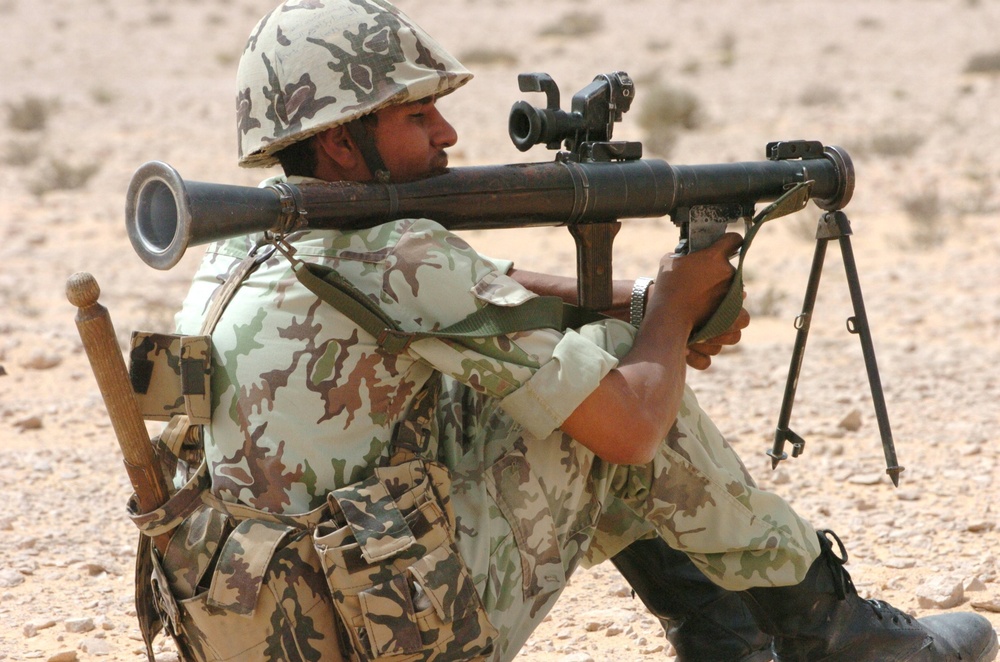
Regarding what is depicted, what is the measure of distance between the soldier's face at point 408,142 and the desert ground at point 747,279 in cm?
135

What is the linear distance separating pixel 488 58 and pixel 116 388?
17.6 meters

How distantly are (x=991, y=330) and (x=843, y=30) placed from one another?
17.1 metres

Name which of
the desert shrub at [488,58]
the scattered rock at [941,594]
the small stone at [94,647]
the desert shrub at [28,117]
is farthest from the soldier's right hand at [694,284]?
the desert shrub at [488,58]

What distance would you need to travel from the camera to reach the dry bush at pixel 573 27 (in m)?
22.7

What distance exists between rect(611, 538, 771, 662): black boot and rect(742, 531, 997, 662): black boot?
0.33ft

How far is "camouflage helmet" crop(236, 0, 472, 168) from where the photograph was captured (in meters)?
2.15

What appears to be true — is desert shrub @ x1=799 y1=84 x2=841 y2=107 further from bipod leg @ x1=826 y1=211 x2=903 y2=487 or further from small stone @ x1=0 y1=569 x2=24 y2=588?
small stone @ x1=0 y1=569 x2=24 y2=588

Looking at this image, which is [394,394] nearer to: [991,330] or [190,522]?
[190,522]

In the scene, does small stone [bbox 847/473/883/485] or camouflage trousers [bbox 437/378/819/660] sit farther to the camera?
small stone [bbox 847/473/883/485]

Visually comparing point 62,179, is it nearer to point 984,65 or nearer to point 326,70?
point 326,70

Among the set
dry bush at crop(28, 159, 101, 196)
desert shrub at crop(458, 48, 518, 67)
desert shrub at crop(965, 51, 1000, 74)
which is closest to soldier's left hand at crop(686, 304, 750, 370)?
dry bush at crop(28, 159, 101, 196)

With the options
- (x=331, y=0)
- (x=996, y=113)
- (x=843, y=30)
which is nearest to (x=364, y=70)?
(x=331, y=0)

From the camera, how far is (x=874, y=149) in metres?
10.5

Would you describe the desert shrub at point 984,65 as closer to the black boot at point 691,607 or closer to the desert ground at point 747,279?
the desert ground at point 747,279
